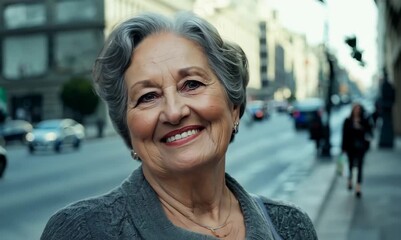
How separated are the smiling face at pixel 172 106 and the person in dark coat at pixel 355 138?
11.6 metres

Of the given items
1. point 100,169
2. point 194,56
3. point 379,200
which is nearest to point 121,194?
point 194,56

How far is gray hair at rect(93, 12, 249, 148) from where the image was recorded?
1889 millimetres

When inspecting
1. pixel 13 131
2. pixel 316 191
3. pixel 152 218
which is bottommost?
pixel 13 131

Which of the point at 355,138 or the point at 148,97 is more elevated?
the point at 148,97

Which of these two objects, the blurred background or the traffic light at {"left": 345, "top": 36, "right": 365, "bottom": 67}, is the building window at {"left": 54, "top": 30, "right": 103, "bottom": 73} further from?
the traffic light at {"left": 345, "top": 36, "right": 365, "bottom": 67}

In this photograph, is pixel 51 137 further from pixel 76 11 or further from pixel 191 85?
pixel 191 85

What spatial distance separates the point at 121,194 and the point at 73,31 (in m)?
58.0

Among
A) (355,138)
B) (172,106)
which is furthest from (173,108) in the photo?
(355,138)

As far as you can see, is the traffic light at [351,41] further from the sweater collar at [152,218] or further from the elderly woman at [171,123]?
the sweater collar at [152,218]

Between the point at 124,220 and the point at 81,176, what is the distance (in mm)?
17182

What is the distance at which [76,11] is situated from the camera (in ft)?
187

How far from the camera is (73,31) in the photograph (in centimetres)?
5850

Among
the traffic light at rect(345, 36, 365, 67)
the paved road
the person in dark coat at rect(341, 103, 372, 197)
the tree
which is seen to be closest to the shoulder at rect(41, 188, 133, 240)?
the traffic light at rect(345, 36, 365, 67)

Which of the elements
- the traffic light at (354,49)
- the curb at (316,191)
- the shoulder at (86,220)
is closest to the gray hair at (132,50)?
the shoulder at (86,220)
